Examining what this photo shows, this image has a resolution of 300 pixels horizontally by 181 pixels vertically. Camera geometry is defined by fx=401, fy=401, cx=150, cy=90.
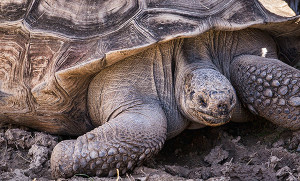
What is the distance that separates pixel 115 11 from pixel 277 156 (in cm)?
181

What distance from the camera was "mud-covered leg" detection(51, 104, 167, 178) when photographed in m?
3.05

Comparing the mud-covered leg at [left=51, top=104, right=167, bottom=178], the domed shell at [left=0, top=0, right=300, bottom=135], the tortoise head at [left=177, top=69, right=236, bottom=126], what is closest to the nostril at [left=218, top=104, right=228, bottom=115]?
the tortoise head at [left=177, top=69, right=236, bottom=126]

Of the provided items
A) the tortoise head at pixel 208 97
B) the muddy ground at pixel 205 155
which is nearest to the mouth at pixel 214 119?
the tortoise head at pixel 208 97

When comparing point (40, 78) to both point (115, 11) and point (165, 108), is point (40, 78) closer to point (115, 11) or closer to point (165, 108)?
point (115, 11)

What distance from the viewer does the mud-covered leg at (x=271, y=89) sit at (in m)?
3.46

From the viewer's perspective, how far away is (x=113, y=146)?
3.08 metres

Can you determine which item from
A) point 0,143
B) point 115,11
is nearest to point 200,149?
point 115,11

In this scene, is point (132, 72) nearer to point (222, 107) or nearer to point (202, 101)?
point (202, 101)

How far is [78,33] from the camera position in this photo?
3.41 metres

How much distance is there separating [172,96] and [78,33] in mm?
1033

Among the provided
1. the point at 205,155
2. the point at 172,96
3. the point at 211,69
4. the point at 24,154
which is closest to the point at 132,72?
the point at 172,96

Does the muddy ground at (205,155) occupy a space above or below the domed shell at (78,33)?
below

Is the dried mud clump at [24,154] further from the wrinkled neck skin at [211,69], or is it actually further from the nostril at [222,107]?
the nostril at [222,107]

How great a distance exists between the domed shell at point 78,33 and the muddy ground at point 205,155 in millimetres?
408
